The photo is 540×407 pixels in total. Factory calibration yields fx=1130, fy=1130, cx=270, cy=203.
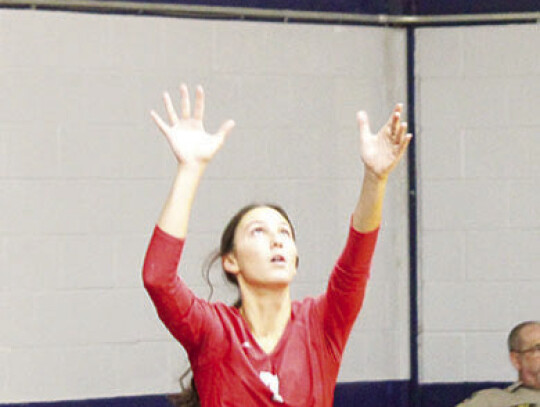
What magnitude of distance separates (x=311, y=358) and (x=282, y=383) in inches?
4.2

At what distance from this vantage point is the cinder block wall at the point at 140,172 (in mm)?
4023

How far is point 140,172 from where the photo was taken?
4168 mm

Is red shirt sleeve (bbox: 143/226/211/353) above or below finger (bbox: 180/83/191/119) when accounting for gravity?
below

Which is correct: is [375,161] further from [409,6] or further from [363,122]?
[409,6]

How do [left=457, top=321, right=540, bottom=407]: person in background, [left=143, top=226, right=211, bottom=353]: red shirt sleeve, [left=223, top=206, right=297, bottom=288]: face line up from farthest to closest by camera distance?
[left=457, top=321, right=540, bottom=407]: person in background, [left=223, top=206, right=297, bottom=288]: face, [left=143, top=226, right=211, bottom=353]: red shirt sleeve

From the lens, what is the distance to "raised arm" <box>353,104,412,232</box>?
2613 mm

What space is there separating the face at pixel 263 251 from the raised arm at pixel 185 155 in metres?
0.30

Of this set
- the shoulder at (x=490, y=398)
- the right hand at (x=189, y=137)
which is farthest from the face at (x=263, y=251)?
the shoulder at (x=490, y=398)

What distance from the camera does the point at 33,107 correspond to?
4.03 metres

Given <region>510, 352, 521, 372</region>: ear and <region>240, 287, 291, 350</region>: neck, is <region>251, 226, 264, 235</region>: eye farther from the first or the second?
<region>510, 352, 521, 372</region>: ear

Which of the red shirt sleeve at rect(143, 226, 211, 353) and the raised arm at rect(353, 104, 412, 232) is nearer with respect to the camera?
the red shirt sleeve at rect(143, 226, 211, 353)

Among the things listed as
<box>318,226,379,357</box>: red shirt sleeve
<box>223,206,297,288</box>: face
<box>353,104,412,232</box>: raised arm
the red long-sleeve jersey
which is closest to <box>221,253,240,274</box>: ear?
<box>223,206,297,288</box>: face

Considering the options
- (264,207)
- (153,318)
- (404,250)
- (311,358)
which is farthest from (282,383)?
(404,250)

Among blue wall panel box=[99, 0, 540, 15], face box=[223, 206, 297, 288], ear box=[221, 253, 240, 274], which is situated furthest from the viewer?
blue wall panel box=[99, 0, 540, 15]
